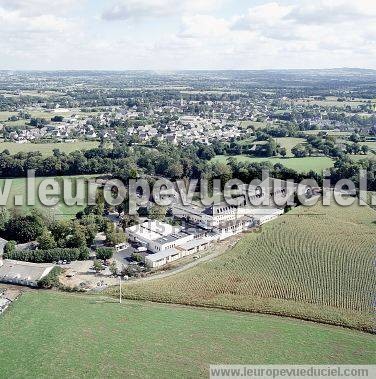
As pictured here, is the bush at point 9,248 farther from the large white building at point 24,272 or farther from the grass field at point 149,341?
the grass field at point 149,341

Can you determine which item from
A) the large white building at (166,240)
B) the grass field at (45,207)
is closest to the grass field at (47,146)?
the grass field at (45,207)

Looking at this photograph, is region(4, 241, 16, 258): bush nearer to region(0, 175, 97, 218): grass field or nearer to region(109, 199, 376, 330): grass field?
region(0, 175, 97, 218): grass field

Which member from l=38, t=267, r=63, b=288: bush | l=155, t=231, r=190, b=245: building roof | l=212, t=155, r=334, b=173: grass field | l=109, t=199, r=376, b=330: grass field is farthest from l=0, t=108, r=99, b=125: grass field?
l=109, t=199, r=376, b=330: grass field

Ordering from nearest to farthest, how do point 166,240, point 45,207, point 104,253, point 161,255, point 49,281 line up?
point 49,281, point 104,253, point 161,255, point 166,240, point 45,207

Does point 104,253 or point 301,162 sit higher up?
point 301,162

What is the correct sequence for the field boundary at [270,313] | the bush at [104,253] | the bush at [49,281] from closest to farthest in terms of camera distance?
1. the field boundary at [270,313]
2. the bush at [49,281]
3. the bush at [104,253]

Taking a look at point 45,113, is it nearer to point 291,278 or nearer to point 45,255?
point 45,255

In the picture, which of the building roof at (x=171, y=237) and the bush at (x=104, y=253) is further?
the building roof at (x=171, y=237)

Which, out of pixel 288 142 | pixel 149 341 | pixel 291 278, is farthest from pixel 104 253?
pixel 288 142

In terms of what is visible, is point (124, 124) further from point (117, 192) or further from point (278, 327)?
point (278, 327)
